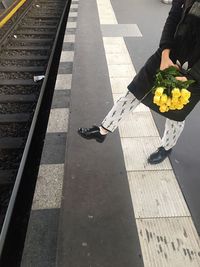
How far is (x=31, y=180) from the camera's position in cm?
365

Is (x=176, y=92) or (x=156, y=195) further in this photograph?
(x=156, y=195)

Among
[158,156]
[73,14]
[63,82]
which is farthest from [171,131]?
[73,14]

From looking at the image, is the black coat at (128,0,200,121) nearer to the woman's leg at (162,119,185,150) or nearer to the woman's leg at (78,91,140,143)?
the woman's leg at (78,91,140,143)

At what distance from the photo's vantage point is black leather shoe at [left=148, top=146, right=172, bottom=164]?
3334mm

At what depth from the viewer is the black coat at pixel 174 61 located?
7.77 ft

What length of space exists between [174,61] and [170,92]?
1.51ft

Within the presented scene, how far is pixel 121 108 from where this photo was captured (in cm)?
296

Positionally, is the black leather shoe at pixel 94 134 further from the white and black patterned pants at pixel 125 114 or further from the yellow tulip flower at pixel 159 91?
the yellow tulip flower at pixel 159 91

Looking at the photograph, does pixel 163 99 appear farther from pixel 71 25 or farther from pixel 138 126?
pixel 71 25

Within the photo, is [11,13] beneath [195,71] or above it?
beneath

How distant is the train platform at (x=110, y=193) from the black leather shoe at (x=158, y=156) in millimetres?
68

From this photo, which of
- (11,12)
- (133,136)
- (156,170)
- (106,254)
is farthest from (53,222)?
(11,12)

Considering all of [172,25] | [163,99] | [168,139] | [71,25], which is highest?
[172,25]

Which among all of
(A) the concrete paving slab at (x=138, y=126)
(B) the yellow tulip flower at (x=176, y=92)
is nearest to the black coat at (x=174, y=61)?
(B) the yellow tulip flower at (x=176, y=92)
